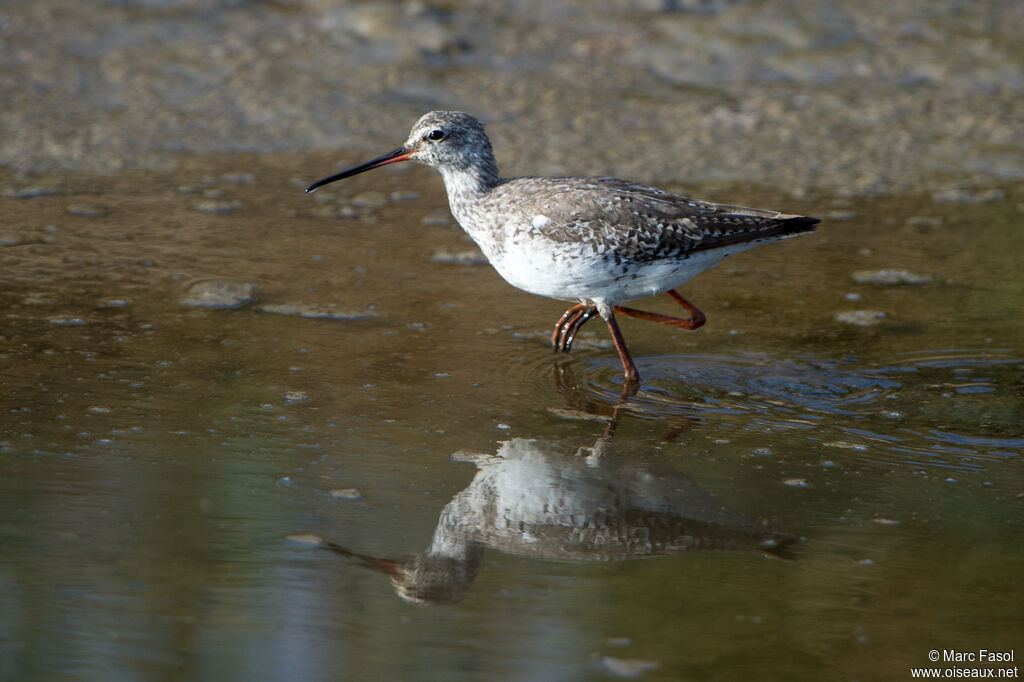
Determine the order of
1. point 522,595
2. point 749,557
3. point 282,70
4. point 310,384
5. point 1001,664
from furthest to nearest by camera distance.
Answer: point 282,70
point 310,384
point 749,557
point 522,595
point 1001,664

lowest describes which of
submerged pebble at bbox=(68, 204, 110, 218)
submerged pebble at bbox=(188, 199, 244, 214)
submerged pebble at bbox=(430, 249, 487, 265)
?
submerged pebble at bbox=(430, 249, 487, 265)

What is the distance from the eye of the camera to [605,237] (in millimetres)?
5539

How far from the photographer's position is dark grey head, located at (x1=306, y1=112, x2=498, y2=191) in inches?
242

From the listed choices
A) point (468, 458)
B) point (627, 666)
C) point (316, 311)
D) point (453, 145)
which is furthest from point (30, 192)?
point (627, 666)

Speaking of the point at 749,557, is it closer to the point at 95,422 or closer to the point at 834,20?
the point at 95,422

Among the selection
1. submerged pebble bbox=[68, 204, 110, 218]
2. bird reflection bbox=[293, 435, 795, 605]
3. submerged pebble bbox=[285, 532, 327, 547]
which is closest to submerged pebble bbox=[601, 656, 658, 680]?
bird reflection bbox=[293, 435, 795, 605]

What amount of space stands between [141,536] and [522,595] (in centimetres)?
125

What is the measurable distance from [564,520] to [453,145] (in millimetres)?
2563

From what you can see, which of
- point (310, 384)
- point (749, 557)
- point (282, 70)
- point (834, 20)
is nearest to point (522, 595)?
point (749, 557)

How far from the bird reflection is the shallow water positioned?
0.01 m

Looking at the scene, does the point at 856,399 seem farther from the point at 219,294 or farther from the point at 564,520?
the point at 219,294

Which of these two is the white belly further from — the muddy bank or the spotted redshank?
the muddy bank

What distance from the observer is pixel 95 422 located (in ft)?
15.6

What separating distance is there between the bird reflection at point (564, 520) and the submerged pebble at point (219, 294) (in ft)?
6.55
